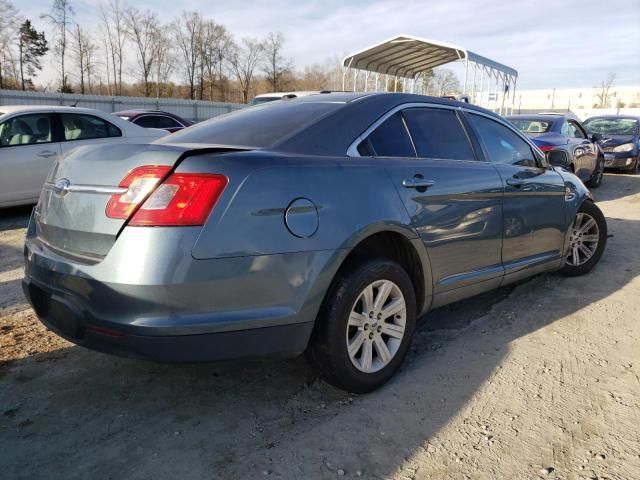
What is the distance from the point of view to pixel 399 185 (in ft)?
9.40

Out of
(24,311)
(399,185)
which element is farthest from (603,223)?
(24,311)

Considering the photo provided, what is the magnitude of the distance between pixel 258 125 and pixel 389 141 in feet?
2.50

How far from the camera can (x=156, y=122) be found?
12555mm

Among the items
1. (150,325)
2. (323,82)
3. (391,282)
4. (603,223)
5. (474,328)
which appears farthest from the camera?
(323,82)

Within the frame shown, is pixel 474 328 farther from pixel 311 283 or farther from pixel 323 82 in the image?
pixel 323 82

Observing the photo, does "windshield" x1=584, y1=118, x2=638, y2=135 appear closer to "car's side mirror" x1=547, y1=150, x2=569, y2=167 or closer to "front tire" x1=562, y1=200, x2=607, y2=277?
"front tire" x1=562, y1=200, x2=607, y2=277

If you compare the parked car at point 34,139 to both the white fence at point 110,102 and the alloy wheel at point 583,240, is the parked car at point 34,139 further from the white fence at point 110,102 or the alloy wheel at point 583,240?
the white fence at point 110,102

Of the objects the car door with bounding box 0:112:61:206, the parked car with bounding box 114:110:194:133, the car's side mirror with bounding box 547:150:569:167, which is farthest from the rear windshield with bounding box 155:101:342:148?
the parked car with bounding box 114:110:194:133

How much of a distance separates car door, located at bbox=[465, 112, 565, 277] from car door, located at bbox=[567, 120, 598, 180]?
5.81 metres

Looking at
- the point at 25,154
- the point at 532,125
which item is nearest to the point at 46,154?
the point at 25,154

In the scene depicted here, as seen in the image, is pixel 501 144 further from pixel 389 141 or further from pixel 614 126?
pixel 614 126

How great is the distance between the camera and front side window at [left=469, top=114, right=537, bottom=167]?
380 cm

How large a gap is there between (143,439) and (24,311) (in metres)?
2.06

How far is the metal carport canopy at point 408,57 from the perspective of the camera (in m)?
17.3
